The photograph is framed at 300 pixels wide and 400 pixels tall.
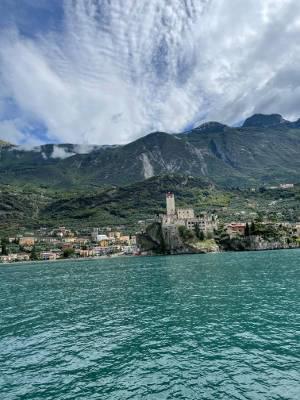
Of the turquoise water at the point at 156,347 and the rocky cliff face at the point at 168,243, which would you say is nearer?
the turquoise water at the point at 156,347

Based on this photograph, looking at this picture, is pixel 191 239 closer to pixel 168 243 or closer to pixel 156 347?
pixel 168 243

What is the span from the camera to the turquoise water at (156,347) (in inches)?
675

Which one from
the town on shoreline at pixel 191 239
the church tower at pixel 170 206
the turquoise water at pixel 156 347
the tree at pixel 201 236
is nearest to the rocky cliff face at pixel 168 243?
the town on shoreline at pixel 191 239

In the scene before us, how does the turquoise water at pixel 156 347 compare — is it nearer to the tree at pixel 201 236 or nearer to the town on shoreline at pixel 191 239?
the town on shoreline at pixel 191 239

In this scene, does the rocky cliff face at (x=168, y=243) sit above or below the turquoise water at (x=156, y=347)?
above

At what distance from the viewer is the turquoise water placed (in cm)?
1714

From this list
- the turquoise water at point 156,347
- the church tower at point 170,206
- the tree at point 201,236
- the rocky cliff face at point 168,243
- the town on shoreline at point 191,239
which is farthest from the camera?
the church tower at point 170,206

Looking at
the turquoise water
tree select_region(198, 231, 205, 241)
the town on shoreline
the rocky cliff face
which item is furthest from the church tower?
the turquoise water

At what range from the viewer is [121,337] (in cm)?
2620

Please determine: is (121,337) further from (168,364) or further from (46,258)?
(46,258)

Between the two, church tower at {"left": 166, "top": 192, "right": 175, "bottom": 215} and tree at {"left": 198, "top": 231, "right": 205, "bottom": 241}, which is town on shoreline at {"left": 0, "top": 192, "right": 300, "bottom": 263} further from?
church tower at {"left": 166, "top": 192, "right": 175, "bottom": 215}

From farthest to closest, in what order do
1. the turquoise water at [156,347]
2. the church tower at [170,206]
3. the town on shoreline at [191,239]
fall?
the church tower at [170,206], the town on shoreline at [191,239], the turquoise water at [156,347]

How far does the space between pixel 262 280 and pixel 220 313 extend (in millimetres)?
22532

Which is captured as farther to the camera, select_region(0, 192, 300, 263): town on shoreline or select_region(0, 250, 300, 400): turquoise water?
select_region(0, 192, 300, 263): town on shoreline
